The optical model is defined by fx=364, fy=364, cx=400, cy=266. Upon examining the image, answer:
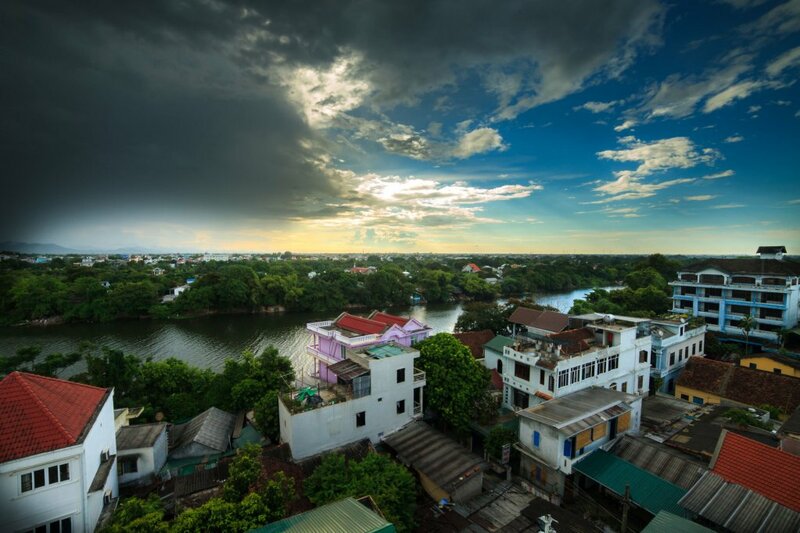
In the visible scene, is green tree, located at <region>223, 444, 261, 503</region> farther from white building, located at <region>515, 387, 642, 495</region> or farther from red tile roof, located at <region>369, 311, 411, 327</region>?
red tile roof, located at <region>369, 311, 411, 327</region>

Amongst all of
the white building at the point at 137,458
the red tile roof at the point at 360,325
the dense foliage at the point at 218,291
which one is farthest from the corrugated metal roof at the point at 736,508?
the dense foliage at the point at 218,291

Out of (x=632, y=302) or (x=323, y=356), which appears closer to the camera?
(x=323, y=356)

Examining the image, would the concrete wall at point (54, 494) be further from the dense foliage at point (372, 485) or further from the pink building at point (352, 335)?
the pink building at point (352, 335)

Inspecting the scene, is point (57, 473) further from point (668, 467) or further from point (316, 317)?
point (316, 317)

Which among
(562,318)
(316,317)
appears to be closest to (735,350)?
(562,318)

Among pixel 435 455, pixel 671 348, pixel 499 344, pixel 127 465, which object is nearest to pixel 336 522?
pixel 435 455

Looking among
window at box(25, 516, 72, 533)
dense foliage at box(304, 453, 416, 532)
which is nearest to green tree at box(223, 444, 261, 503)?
dense foliage at box(304, 453, 416, 532)

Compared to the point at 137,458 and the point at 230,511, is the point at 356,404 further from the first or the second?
the point at 137,458
